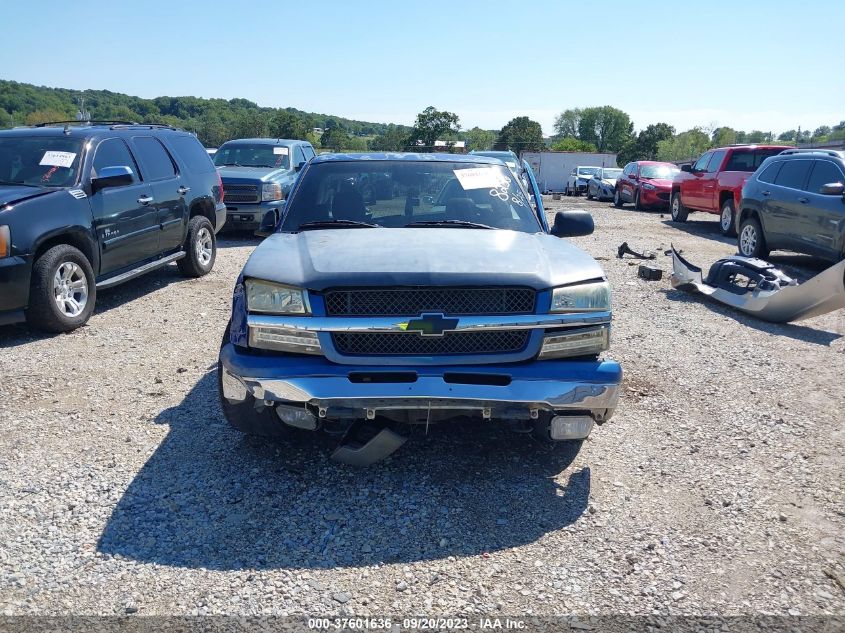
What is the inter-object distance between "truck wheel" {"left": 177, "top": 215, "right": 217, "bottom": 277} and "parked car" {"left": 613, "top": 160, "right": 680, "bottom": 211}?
15873 mm

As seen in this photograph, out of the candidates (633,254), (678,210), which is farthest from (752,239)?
(678,210)

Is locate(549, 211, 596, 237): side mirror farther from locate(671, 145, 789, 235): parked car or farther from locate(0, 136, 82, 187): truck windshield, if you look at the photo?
locate(671, 145, 789, 235): parked car

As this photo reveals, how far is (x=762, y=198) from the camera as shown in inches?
435

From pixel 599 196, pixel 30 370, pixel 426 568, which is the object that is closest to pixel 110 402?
pixel 30 370

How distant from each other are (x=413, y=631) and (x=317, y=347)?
140 cm

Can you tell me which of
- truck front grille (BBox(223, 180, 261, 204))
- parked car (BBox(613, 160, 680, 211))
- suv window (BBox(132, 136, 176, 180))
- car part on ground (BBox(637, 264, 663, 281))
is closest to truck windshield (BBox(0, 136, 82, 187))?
suv window (BBox(132, 136, 176, 180))

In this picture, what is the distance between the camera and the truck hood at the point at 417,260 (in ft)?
11.5

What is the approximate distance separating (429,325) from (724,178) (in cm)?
1416

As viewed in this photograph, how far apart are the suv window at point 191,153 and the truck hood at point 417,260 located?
5.45 m

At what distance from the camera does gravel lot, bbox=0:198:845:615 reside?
284cm

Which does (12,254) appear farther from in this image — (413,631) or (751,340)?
(751,340)

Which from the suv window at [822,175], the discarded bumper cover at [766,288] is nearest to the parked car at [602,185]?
the suv window at [822,175]

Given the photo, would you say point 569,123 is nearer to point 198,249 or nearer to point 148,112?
point 148,112

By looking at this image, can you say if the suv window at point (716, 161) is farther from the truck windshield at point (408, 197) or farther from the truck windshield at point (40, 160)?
the truck windshield at point (40, 160)
